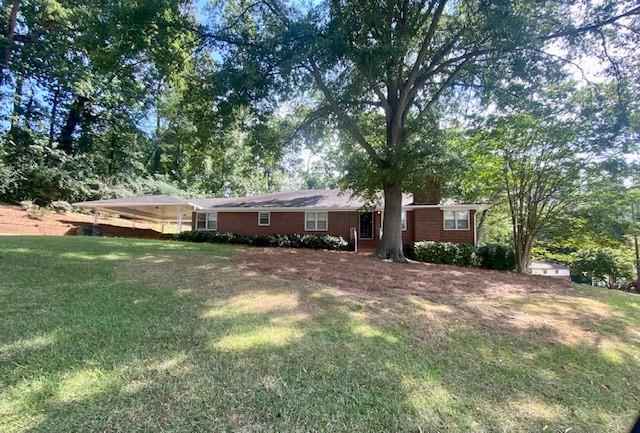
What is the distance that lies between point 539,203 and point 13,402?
1858 cm

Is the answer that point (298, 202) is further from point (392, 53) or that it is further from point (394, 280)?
point (394, 280)

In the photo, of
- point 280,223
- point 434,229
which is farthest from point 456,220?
point 280,223

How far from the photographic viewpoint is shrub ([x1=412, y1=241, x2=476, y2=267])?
15.3 meters

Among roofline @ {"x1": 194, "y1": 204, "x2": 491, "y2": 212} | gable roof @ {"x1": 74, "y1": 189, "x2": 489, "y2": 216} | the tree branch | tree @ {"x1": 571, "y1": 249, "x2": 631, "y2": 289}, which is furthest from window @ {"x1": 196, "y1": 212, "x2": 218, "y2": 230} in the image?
tree @ {"x1": 571, "y1": 249, "x2": 631, "y2": 289}

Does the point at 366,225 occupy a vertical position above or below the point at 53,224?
above

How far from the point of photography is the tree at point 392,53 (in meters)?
9.86

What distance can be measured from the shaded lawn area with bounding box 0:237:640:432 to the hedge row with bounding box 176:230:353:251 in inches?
459

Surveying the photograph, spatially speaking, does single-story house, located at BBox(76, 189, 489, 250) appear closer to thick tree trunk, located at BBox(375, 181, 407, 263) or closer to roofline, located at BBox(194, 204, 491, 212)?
roofline, located at BBox(194, 204, 491, 212)

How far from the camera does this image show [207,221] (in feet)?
72.2

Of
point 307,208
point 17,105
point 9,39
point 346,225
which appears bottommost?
point 346,225

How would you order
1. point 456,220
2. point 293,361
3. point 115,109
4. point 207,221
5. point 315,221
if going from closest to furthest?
point 293,361, point 456,220, point 315,221, point 207,221, point 115,109

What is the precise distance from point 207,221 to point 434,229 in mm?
13955

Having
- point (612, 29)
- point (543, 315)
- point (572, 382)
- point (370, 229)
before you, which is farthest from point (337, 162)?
point (572, 382)

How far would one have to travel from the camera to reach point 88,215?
2416 cm
